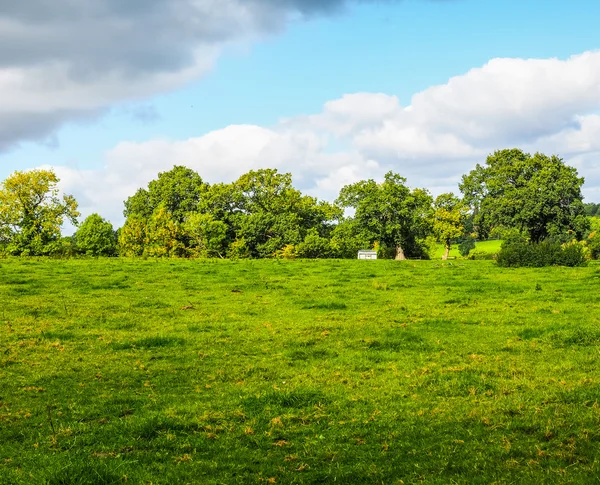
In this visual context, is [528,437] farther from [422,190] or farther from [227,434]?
[422,190]

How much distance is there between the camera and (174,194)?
309 ft

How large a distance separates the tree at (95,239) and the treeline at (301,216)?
0.18 m

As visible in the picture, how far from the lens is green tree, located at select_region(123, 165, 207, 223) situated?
92.3 meters

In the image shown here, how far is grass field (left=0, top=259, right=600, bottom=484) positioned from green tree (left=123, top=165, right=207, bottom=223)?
228 ft

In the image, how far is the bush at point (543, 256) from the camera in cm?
3956

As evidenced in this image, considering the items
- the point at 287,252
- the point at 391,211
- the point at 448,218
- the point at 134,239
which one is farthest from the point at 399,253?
the point at 134,239

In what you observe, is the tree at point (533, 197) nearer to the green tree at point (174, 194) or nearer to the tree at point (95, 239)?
the green tree at point (174, 194)

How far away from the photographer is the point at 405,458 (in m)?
7.43

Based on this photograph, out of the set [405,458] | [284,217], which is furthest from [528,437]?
[284,217]

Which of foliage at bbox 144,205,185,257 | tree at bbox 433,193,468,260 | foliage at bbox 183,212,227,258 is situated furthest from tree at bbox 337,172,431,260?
foliage at bbox 144,205,185,257

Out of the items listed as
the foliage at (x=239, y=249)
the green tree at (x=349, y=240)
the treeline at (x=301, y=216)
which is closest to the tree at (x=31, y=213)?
the treeline at (x=301, y=216)

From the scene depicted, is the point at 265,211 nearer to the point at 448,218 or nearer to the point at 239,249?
the point at 239,249

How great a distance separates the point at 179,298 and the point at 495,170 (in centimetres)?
6793

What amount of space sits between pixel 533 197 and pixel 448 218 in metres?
17.2
